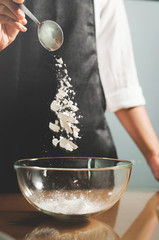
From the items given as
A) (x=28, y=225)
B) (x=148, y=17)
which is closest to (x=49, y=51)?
(x=28, y=225)

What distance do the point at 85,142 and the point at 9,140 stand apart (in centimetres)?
21

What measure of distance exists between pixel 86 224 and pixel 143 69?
1.22 metres

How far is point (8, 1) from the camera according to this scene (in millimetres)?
725

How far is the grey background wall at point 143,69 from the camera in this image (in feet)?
5.10

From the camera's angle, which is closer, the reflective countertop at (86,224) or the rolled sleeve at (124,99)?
the reflective countertop at (86,224)

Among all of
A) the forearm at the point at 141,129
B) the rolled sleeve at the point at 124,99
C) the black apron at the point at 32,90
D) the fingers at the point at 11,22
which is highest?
the fingers at the point at 11,22

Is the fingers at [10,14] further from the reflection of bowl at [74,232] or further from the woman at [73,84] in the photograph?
the reflection of bowl at [74,232]

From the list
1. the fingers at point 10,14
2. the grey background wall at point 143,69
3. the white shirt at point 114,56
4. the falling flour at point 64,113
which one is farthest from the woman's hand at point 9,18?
the grey background wall at point 143,69

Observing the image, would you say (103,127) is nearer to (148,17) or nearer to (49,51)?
(49,51)

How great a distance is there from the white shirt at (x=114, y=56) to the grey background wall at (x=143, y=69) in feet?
1.65

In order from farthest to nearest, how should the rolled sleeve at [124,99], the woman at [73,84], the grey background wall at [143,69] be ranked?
the grey background wall at [143,69] → the rolled sleeve at [124,99] → the woman at [73,84]

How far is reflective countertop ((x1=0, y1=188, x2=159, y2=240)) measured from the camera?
16.5 inches

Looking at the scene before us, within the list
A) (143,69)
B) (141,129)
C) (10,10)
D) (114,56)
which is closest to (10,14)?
(10,10)

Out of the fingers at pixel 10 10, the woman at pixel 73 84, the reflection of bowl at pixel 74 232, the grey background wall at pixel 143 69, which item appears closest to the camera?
the reflection of bowl at pixel 74 232
